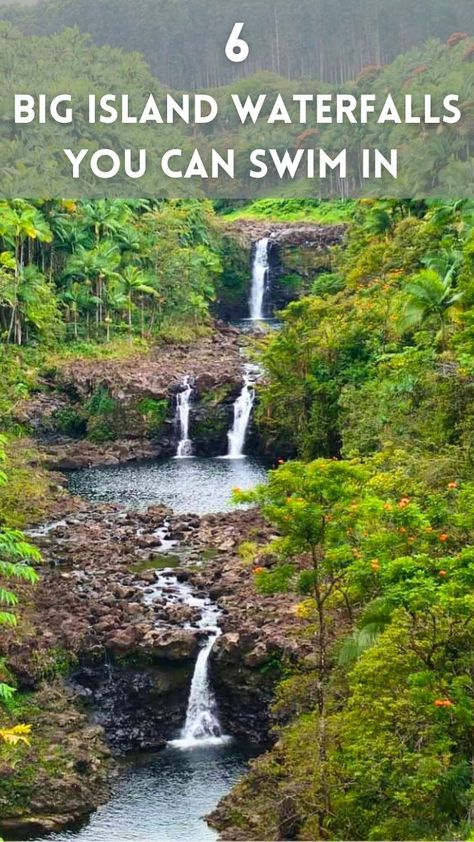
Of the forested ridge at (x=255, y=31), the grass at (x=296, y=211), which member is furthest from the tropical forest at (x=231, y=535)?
the forested ridge at (x=255, y=31)

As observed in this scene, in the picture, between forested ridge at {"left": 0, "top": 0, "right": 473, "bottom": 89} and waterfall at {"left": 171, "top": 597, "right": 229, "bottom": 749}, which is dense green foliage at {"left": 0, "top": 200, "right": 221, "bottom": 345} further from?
forested ridge at {"left": 0, "top": 0, "right": 473, "bottom": 89}

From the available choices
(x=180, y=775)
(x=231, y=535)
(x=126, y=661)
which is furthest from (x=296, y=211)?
(x=180, y=775)

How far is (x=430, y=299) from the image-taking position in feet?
104

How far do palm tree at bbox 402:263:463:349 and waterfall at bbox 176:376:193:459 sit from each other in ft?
61.4

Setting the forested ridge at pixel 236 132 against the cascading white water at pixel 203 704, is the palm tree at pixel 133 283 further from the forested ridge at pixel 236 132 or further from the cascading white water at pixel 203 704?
the cascading white water at pixel 203 704

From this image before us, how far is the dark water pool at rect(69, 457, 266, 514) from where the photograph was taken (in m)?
39.8

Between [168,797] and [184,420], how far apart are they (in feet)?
98.0

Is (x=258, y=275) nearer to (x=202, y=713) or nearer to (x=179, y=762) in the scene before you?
(x=202, y=713)

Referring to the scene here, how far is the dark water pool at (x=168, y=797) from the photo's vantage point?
19.8 m

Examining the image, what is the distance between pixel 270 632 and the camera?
24.4 meters

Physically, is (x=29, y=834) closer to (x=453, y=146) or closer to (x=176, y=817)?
(x=176, y=817)

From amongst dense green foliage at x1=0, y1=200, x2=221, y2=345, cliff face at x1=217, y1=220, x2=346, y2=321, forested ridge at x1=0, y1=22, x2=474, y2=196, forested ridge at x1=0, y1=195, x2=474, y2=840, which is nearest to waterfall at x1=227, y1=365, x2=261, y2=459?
forested ridge at x1=0, y1=195, x2=474, y2=840

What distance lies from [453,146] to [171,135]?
1562 inches

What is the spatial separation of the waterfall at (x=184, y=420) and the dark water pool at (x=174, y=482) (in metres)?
1.15
